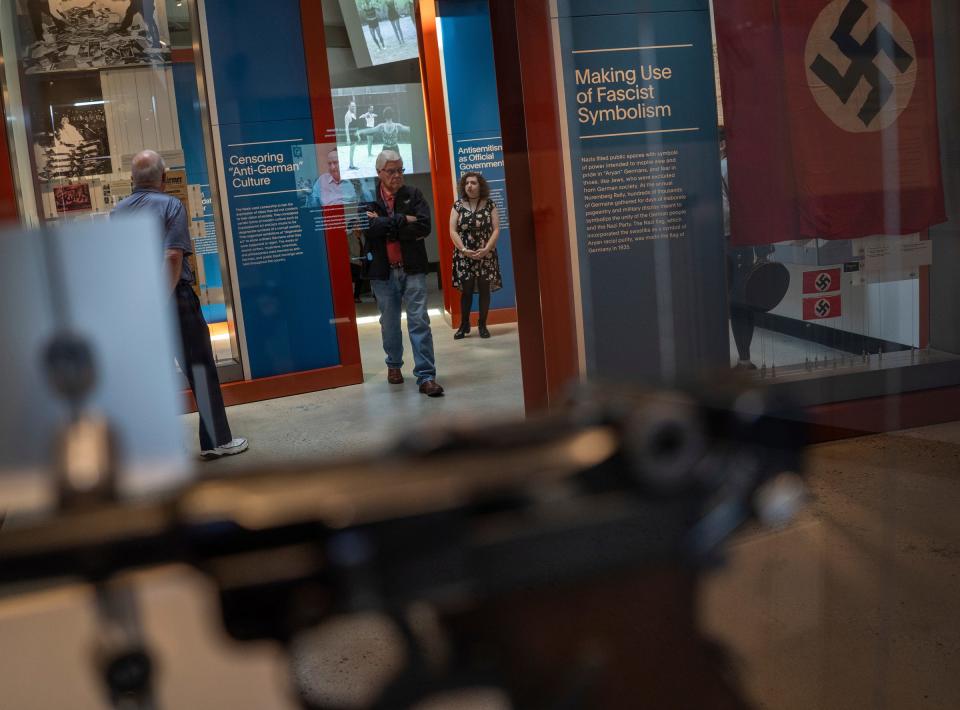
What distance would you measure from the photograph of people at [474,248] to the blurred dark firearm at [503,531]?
1.81 metres

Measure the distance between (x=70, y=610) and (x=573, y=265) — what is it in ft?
3.51

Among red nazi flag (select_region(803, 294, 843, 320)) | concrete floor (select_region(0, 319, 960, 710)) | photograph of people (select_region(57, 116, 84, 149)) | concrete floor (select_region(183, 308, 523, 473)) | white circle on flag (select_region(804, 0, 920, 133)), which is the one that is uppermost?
white circle on flag (select_region(804, 0, 920, 133))

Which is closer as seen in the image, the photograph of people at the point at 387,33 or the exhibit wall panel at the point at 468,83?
the exhibit wall panel at the point at 468,83

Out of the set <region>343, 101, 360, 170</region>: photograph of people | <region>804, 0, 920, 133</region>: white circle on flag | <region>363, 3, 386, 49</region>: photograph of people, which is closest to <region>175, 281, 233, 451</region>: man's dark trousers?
<region>804, 0, 920, 133</region>: white circle on flag

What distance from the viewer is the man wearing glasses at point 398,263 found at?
4.18 feet

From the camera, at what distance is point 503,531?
2.41 feet

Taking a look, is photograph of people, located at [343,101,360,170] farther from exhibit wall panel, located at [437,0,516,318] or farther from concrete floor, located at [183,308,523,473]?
concrete floor, located at [183,308,523,473]

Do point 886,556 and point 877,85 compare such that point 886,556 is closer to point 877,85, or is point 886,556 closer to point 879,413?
point 879,413

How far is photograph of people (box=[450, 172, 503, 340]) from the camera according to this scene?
3.17m

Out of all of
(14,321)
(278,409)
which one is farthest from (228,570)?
(278,409)

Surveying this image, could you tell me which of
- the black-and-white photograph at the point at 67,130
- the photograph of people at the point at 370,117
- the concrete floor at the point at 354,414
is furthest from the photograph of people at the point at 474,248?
the photograph of people at the point at 370,117

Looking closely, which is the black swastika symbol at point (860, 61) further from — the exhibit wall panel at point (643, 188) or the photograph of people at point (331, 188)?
the photograph of people at point (331, 188)

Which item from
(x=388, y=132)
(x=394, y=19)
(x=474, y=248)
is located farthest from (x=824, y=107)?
(x=388, y=132)

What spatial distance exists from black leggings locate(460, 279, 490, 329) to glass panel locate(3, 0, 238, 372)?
6.16 ft
